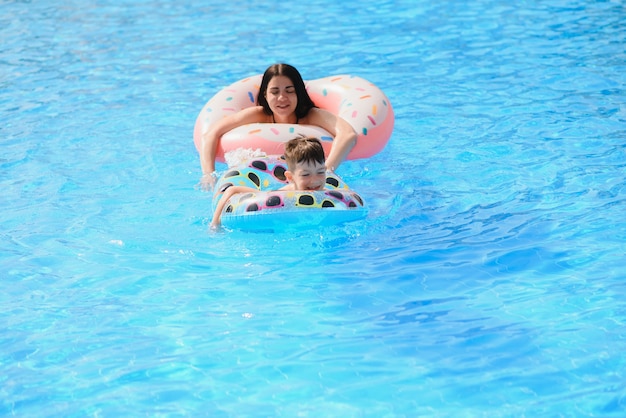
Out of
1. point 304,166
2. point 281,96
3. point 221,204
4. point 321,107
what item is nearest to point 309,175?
point 304,166

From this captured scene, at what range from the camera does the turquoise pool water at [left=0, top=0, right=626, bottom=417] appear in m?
3.48

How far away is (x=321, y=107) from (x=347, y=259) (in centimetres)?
218

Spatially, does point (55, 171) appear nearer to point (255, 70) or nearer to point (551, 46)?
point (255, 70)

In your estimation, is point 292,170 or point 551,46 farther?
point 551,46

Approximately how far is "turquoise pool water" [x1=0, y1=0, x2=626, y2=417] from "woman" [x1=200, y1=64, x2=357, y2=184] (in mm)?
285

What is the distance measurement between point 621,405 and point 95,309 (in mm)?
2356

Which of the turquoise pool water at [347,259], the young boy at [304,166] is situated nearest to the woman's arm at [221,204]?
the young boy at [304,166]

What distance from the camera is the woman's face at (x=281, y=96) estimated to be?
598 centimetres

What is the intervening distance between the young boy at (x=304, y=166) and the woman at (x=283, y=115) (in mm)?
868

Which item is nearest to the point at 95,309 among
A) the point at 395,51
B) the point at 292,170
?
the point at 292,170

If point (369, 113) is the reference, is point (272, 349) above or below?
below

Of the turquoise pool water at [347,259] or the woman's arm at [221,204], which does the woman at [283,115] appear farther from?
the woman's arm at [221,204]

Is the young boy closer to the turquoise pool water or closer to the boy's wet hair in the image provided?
the boy's wet hair

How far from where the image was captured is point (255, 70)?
338 inches
